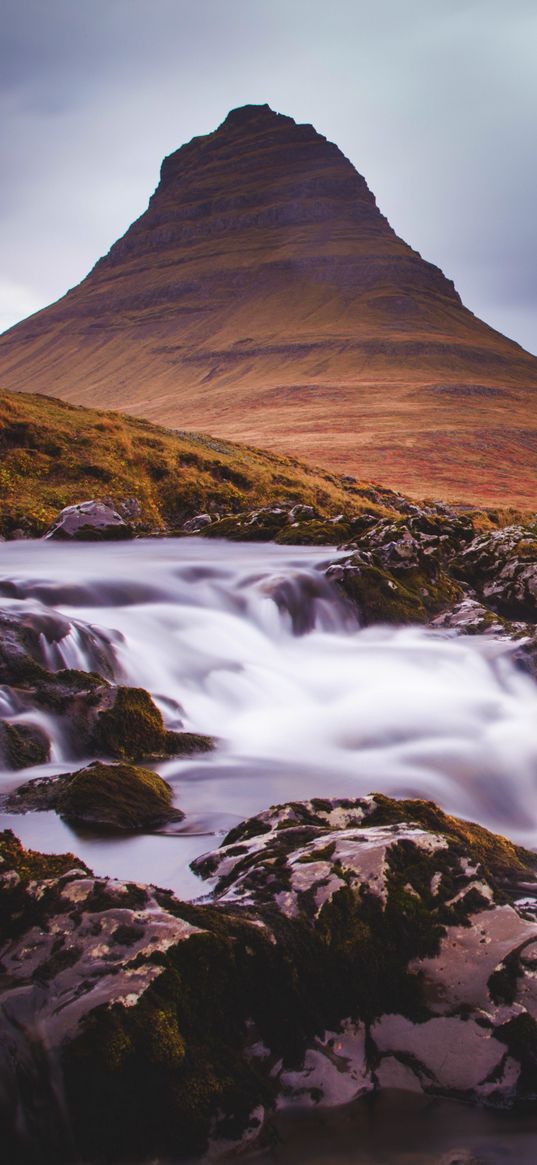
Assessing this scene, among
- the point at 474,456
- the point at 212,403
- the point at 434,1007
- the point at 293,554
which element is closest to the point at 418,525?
the point at 293,554

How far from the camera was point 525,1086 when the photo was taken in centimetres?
375

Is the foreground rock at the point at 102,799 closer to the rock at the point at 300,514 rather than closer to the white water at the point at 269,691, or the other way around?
the white water at the point at 269,691

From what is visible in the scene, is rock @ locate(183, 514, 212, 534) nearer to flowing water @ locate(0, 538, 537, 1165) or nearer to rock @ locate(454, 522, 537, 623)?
flowing water @ locate(0, 538, 537, 1165)

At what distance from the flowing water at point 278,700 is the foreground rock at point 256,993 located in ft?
0.92

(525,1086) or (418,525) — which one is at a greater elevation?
(418,525)

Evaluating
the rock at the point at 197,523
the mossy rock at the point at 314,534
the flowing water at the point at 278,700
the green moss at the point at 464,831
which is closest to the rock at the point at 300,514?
the mossy rock at the point at 314,534

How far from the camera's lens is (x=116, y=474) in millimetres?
24953

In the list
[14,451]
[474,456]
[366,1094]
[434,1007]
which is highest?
[474,456]

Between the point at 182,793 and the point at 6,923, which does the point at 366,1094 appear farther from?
the point at 182,793

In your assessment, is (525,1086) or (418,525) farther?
(418,525)

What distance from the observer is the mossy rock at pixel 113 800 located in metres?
6.35

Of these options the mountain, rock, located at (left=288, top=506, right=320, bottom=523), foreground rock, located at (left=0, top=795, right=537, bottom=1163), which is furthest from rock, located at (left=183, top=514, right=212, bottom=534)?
the mountain

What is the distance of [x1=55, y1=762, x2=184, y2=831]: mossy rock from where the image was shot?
6352mm

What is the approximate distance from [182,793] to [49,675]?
6.97ft
